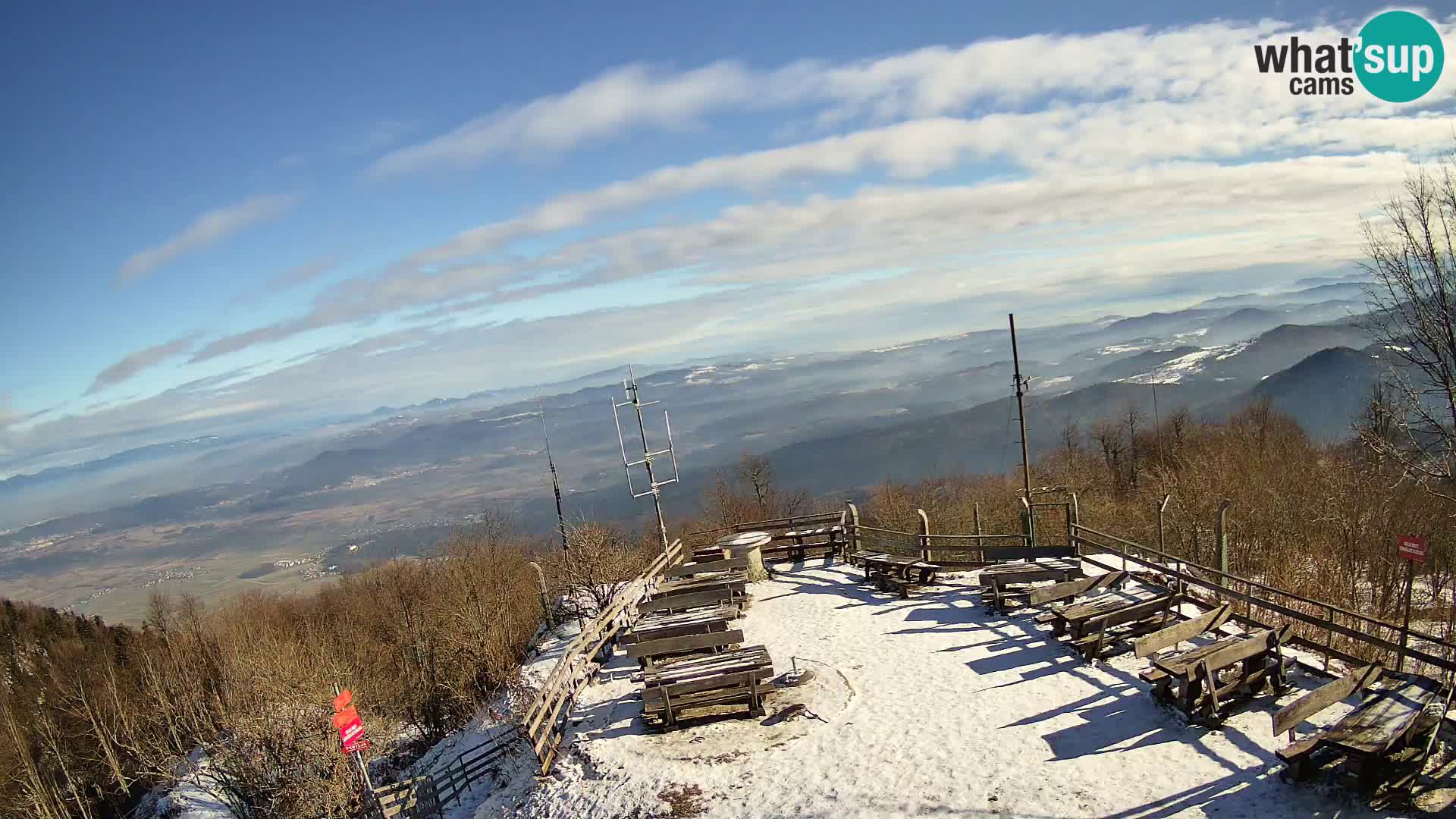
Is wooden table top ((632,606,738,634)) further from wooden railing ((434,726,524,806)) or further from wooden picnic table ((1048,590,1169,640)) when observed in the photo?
wooden picnic table ((1048,590,1169,640))

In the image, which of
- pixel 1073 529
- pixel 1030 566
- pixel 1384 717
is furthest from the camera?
pixel 1073 529

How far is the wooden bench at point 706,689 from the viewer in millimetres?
14008

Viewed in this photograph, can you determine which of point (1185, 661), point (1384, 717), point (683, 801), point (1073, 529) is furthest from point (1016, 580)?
point (683, 801)

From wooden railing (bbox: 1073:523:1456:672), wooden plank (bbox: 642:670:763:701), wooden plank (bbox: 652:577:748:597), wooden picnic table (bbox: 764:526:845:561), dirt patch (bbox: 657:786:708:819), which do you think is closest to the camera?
wooden railing (bbox: 1073:523:1456:672)

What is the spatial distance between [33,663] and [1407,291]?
71.4 metres

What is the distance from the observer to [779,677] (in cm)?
Result: 1562

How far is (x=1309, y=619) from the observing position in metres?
11.4

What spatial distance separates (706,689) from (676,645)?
2483mm

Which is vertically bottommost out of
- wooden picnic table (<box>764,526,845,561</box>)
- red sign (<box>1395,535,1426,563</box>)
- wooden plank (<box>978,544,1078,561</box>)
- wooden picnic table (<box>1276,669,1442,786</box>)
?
wooden picnic table (<box>764,526,845,561</box>)

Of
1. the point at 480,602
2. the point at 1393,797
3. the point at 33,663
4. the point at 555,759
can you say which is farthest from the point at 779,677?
the point at 33,663

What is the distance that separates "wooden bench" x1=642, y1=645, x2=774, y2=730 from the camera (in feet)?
46.0

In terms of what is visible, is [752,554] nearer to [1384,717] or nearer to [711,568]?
[711,568]

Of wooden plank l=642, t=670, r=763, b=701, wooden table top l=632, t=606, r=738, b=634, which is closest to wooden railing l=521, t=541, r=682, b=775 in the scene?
wooden table top l=632, t=606, r=738, b=634

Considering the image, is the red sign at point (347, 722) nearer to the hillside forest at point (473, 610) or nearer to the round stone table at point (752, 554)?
the hillside forest at point (473, 610)
